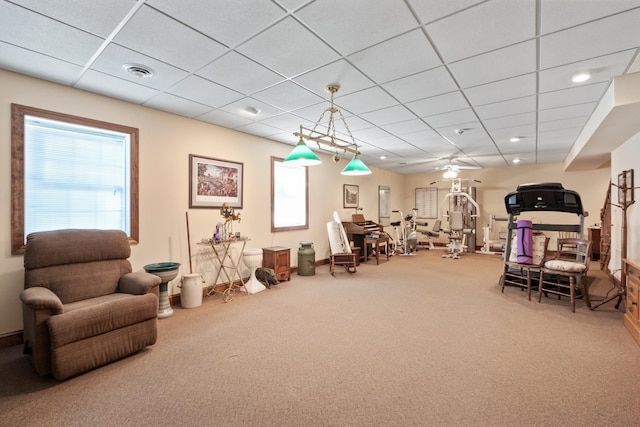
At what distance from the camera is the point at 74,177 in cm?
335

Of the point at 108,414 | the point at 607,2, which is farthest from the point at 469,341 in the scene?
the point at 108,414

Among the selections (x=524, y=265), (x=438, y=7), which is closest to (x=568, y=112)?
(x=524, y=265)

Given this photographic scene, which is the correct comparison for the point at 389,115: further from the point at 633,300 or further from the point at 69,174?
the point at 69,174

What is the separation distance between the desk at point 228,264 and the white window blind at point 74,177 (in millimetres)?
1312

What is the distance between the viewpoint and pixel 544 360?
2496 millimetres

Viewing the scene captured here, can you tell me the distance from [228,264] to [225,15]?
3.66m

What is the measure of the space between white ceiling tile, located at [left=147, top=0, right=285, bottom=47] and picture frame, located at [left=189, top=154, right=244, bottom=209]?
2405 millimetres

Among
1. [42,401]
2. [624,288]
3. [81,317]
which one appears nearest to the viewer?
[42,401]

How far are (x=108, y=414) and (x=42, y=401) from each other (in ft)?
1.85

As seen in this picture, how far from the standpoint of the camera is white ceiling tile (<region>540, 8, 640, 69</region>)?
2.07 meters

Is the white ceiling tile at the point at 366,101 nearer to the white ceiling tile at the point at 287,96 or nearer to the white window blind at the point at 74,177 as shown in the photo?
the white ceiling tile at the point at 287,96

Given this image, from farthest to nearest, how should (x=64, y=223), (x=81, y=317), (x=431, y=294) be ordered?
1. (x=431, y=294)
2. (x=64, y=223)
3. (x=81, y=317)

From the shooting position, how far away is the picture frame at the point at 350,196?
741cm

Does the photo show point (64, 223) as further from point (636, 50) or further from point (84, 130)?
point (636, 50)
